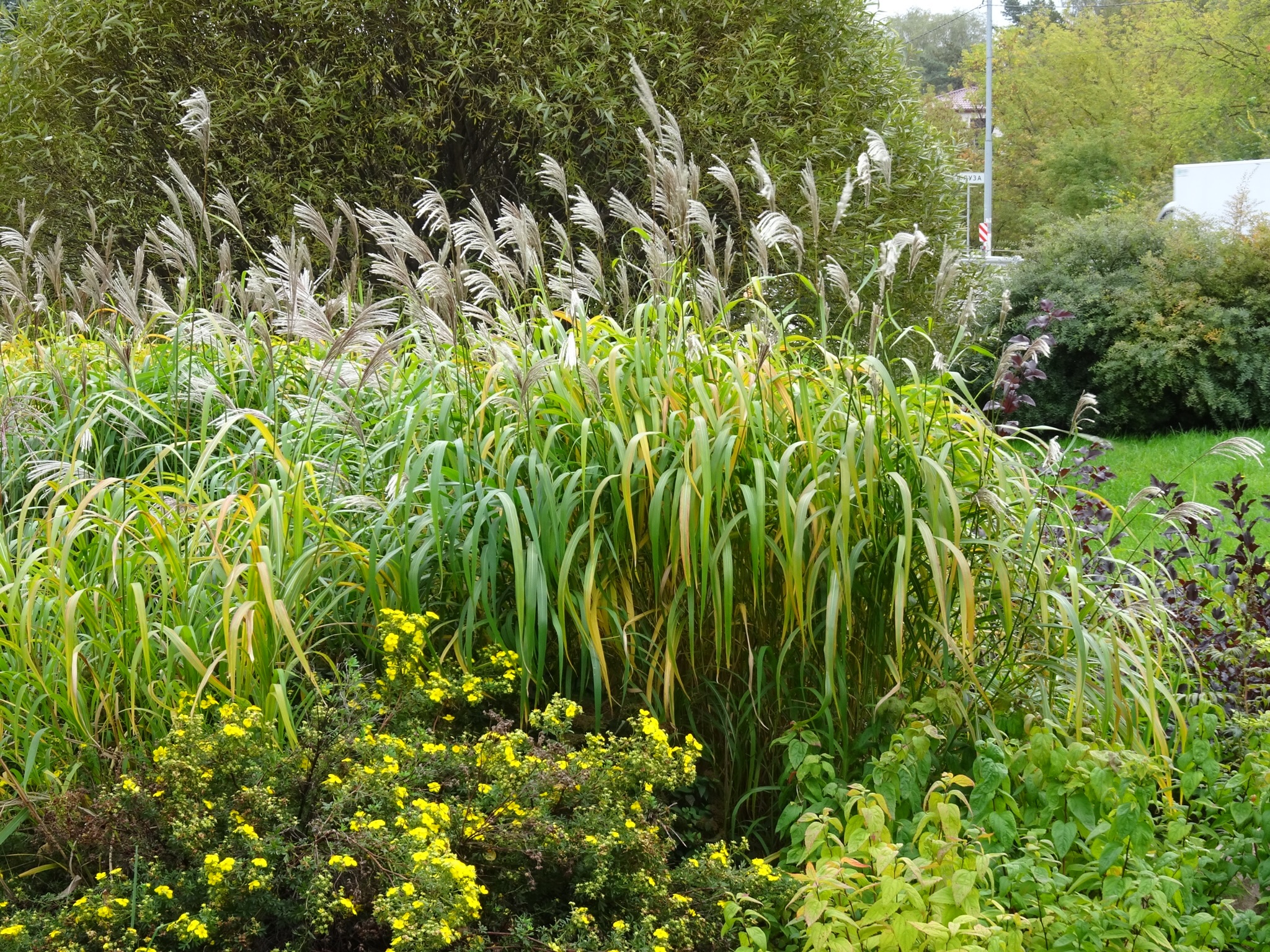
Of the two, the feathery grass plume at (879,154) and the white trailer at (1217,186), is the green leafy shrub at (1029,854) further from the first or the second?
the white trailer at (1217,186)

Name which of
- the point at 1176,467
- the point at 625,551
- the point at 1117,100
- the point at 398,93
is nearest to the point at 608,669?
the point at 625,551

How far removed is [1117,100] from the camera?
106 feet

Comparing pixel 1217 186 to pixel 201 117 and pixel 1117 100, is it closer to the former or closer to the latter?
pixel 201 117

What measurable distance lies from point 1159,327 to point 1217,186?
4.80 m

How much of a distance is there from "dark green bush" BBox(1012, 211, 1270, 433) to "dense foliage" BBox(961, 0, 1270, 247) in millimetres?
13066

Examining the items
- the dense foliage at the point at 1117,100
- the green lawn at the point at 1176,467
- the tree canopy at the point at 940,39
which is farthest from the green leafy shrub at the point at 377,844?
the tree canopy at the point at 940,39

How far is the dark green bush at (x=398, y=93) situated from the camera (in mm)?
6492

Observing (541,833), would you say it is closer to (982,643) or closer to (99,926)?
(99,926)

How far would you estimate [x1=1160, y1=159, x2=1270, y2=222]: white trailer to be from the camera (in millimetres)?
12328

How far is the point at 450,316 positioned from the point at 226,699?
3.52 feet

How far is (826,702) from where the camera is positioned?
2.74m

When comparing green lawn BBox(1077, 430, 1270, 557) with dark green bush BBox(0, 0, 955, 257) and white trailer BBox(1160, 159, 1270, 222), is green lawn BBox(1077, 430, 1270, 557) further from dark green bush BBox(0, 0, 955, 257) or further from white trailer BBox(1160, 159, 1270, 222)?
white trailer BBox(1160, 159, 1270, 222)

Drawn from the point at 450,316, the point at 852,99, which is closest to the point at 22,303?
the point at 450,316

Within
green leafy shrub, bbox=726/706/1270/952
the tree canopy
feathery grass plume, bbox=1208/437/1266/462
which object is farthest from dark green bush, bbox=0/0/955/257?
the tree canopy
